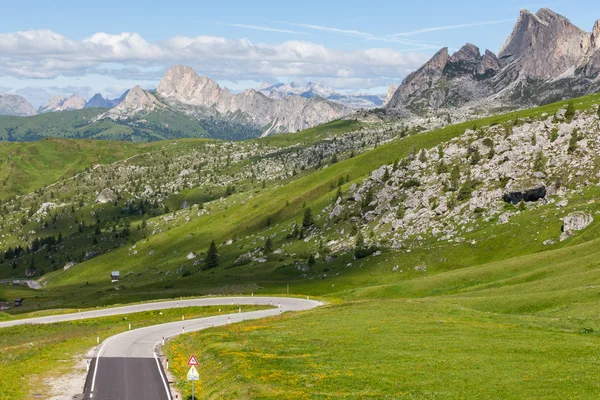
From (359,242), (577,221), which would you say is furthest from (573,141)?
(359,242)

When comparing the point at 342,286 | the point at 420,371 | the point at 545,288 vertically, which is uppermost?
the point at 420,371

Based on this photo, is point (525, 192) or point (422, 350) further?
point (525, 192)

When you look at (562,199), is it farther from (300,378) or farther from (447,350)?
(300,378)

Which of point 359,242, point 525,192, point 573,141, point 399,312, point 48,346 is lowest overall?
point 359,242

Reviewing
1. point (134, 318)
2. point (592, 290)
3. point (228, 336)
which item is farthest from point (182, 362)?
point (592, 290)

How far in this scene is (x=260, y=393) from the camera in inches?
1575

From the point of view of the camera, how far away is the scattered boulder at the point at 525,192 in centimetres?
16188

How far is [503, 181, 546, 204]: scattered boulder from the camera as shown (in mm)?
161875

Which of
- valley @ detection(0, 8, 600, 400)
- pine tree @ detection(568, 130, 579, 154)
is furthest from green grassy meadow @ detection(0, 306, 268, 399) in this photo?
pine tree @ detection(568, 130, 579, 154)

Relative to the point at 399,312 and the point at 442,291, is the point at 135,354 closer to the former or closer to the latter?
the point at 399,312

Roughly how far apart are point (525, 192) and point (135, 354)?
427 feet

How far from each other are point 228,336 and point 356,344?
17.5 metres

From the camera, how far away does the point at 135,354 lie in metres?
61.7

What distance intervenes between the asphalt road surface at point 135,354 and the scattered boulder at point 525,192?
7826cm
